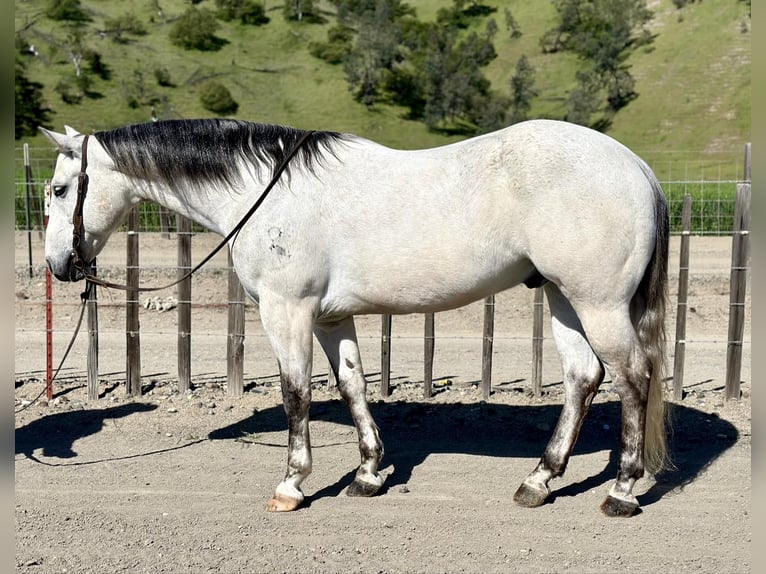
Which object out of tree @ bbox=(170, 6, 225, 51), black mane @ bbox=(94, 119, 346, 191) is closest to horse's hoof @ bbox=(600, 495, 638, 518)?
black mane @ bbox=(94, 119, 346, 191)

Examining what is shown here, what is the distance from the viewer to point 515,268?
171 inches

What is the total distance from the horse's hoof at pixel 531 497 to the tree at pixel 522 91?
41.3m

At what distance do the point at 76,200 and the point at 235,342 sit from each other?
2.50m

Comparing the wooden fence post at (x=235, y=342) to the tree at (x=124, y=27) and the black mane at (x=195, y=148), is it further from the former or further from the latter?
the tree at (x=124, y=27)

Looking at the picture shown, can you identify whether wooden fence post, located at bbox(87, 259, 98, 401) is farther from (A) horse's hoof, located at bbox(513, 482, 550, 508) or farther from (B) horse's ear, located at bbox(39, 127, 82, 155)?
(A) horse's hoof, located at bbox(513, 482, 550, 508)

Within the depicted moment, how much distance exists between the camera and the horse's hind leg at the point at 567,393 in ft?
15.1

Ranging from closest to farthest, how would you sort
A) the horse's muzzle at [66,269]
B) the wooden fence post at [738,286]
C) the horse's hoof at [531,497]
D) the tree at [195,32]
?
the horse's hoof at [531,497] → the horse's muzzle at [66,269] → the wooden fence post at [738,286] → the tree at [195,32]

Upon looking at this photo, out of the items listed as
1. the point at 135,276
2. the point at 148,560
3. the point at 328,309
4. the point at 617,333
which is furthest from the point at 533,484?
the point at 135,276

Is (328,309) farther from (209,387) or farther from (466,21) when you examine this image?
(466,21)

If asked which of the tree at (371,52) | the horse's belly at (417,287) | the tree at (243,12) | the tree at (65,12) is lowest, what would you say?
the horse's belly at (417,287)

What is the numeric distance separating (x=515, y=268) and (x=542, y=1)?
65.0 m

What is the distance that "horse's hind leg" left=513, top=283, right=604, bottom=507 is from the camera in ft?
15.1

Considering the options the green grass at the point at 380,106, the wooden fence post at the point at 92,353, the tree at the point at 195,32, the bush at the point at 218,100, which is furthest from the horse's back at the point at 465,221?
the tree at the point at 195,32

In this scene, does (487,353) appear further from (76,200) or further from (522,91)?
(522,91)
